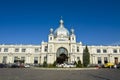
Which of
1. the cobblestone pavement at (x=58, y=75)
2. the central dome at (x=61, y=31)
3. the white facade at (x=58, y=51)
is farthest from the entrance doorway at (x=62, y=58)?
the cobblestone pavement at (x=58, y=75)

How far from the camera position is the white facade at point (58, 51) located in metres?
80.2

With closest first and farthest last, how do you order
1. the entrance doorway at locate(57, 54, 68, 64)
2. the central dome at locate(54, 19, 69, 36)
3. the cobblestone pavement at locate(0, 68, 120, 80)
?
the cobblestone pavement at locate(0, 68, 120, 80) < the entrance doorway at locate(57, 54, 68, 64) < the central dome at locate(54, 19, 69, 36)

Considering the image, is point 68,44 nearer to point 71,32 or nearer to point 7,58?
point 71,32

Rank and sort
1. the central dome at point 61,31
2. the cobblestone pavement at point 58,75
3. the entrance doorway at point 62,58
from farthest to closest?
the central dome at point 61,31, the entrance doorway at point 62,58, the cobblestone pavement at point 58,75

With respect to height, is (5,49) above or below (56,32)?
below

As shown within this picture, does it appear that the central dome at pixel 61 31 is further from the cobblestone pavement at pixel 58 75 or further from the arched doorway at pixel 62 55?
the cobblestone pavement at pixel 58 75

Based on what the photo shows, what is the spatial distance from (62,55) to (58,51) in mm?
2778

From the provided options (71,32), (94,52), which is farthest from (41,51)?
(94,52)

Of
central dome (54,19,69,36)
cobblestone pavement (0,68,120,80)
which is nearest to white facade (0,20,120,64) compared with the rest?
central dome (54,19,69,36)

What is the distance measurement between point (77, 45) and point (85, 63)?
70.0 ft

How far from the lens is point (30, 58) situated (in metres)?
85.2

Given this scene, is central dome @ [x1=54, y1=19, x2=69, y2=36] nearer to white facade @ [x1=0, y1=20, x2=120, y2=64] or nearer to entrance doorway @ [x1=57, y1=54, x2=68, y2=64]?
white facade @ [x1=0, y1=20, x2=120, y2=64]

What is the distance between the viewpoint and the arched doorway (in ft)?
262

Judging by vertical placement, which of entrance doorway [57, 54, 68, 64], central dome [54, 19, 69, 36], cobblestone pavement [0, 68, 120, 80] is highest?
central dome [54, 19, 69, 36]
